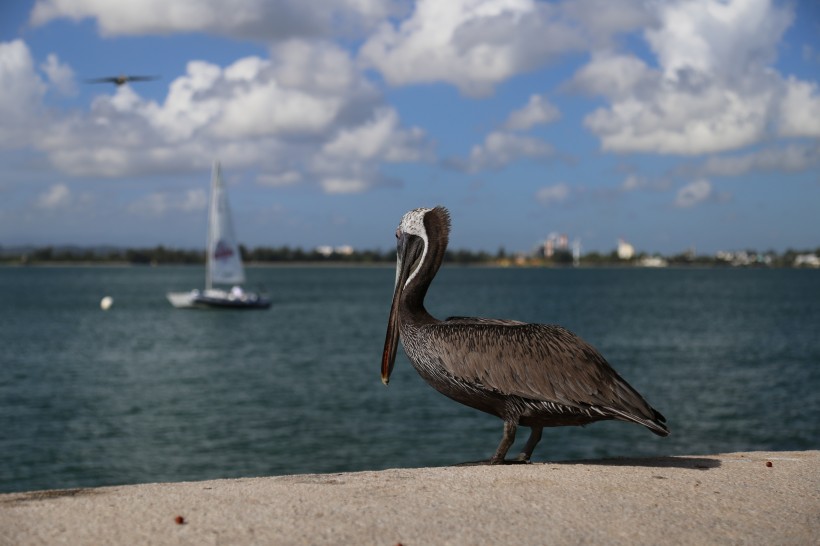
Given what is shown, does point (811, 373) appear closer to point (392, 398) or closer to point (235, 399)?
point (392, 398)

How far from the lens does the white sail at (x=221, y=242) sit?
58.2 meters

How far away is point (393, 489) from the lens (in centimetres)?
511

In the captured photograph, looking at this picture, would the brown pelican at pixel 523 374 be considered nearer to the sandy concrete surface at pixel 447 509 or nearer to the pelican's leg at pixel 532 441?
the pelican's leg at pixel 532 441

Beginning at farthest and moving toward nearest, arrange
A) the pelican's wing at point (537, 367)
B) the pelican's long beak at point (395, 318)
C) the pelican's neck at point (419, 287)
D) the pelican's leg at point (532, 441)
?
the pelican's long beak at point (395, 318), the pelican's neck at point (419, 287), the pelican's leg at point (532, 441), the pelican's wing at point (537, 367)

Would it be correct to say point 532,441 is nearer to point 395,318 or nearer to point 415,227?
point 395,318

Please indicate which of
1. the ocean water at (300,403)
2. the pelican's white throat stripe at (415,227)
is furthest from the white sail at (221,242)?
the pelican's white throat stripe at (415,227)

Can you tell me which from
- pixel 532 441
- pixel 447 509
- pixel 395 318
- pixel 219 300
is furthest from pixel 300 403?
pixel 219 300

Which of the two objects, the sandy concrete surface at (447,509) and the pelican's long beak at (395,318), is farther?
the pelican's long beak at (395,318)

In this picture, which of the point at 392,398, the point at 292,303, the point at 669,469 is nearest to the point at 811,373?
the point at 392,398

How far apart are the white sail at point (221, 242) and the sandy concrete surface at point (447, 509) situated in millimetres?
54137

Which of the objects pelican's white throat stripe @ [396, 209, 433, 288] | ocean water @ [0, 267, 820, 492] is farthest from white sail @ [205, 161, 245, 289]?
pelican's white throat stripe @ [396, 209, 433, 288]

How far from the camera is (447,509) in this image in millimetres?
4684

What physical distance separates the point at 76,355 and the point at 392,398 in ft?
67.0

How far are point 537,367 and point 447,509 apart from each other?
4.29 feet
